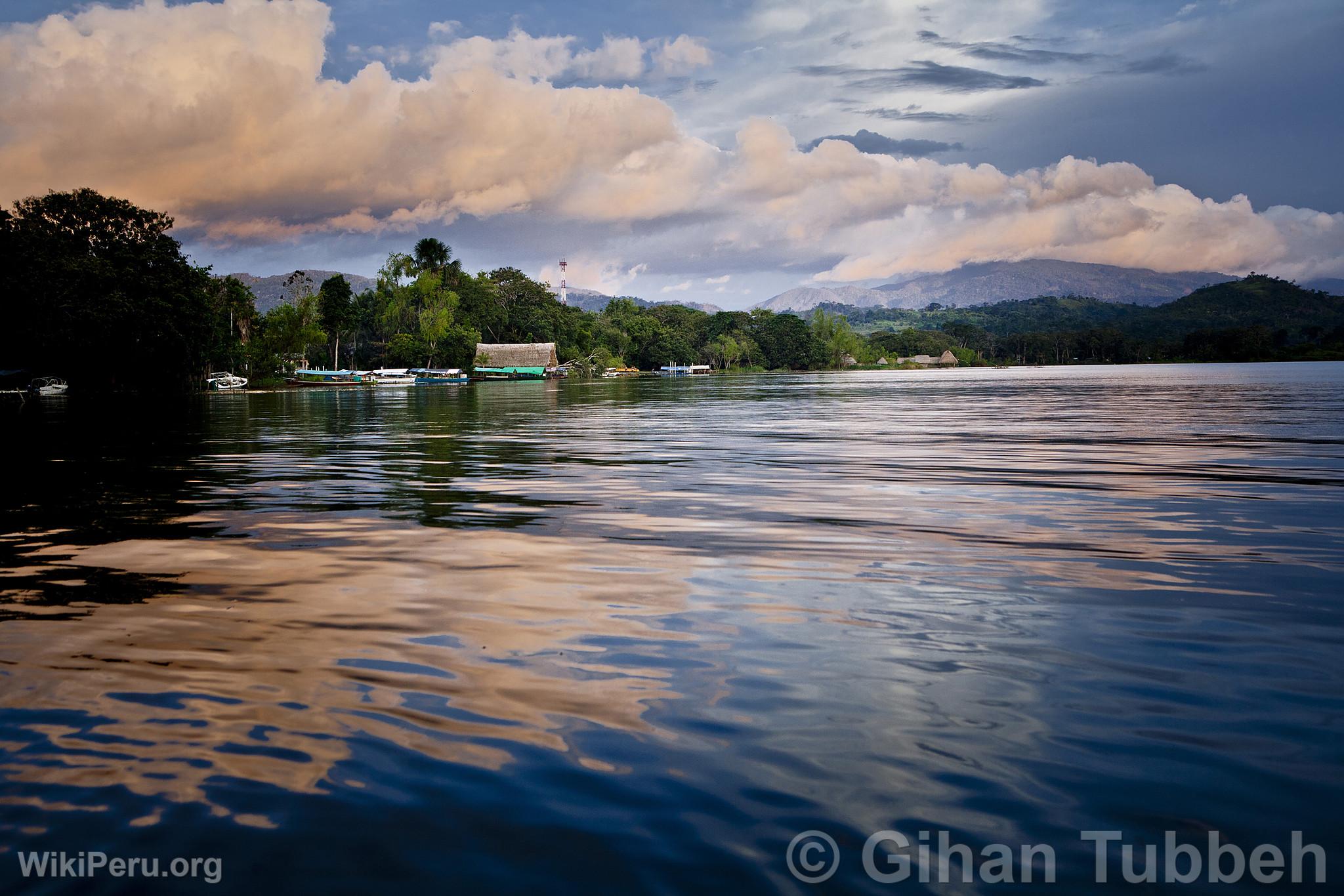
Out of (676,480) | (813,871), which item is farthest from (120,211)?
(813,871)

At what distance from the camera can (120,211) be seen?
75312mm

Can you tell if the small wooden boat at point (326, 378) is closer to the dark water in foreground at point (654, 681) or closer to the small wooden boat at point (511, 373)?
the small wooden boat at point (511, 373)

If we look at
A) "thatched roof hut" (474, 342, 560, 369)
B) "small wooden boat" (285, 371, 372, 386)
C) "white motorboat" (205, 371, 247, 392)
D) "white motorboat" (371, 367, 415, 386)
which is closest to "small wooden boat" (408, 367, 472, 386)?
"white motorboat" (371, 367, 415, 386)

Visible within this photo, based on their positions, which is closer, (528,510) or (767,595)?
(767,595)

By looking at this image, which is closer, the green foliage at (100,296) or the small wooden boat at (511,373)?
the green foliage at (100,296)

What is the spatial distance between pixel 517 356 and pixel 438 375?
56.9ft

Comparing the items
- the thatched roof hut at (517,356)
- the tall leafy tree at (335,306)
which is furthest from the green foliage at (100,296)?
the thatched roof hut at (517,356)

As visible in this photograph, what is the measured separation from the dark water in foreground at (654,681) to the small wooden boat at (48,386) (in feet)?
226

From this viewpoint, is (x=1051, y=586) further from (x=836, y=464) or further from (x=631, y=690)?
(x=836, y=464)

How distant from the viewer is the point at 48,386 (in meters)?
73.2

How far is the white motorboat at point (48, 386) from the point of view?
71.3m

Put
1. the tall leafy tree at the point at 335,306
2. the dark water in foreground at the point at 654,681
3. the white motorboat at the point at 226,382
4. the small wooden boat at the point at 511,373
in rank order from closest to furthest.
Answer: the dark water in foreground at the point at 654,681
the white motorboat at the point at 226,382
the tall leafy tree at the point at 335,306
the small wooden boat at the point at 511,373

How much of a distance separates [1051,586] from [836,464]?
1090cm

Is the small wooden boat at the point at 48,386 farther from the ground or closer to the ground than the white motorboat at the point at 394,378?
closer to the ground
